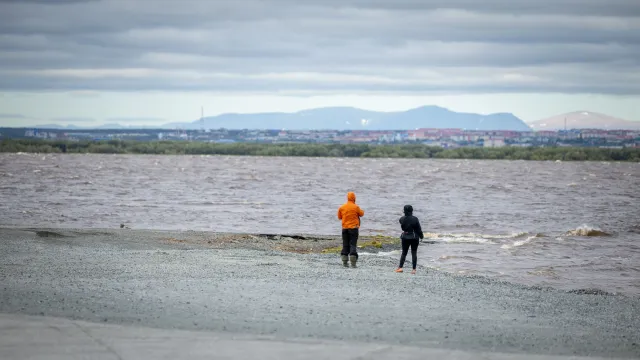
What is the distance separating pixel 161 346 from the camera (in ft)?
37.6

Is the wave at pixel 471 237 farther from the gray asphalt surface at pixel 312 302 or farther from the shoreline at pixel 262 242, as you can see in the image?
the gray asphalt surface at pixel 312 302

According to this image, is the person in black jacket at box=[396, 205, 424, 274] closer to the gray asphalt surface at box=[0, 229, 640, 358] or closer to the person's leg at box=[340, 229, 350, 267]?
the gray asphalt surface at box=[0, 229, 640, 358]

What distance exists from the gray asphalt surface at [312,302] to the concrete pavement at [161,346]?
1.49 feet

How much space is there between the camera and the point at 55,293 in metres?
15.0

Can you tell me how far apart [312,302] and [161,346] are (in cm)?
431

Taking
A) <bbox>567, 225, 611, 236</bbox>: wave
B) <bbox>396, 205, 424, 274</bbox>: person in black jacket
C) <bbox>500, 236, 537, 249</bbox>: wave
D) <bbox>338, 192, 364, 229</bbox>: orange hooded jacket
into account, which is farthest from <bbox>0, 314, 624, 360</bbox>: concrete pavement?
<bbox>567, 225, 611, 236</bbox>: wave

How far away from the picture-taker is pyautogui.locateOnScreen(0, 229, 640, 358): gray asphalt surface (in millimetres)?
12938

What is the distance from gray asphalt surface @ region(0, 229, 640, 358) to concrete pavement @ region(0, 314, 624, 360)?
17.9 inches

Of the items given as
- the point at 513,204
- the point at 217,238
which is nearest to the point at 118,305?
the point at 217,238

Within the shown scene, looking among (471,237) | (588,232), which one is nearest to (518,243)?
(471,237)

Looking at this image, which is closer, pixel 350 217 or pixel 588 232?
pixel 350 217

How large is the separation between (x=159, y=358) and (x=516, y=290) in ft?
35.3

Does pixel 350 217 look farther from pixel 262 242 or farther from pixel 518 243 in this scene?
pixel 518 243

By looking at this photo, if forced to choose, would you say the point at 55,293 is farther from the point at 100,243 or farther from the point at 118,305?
the point at 100,243
